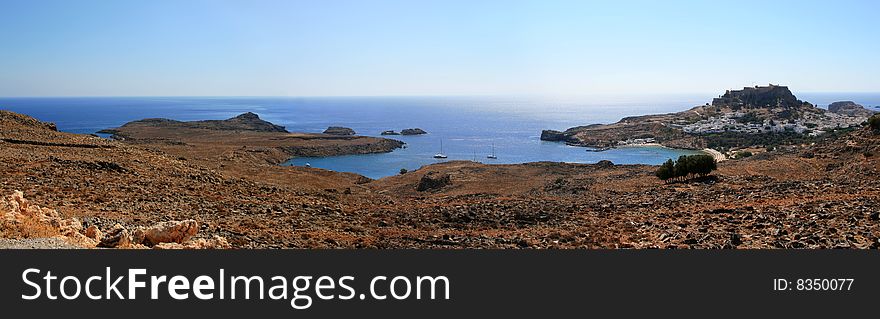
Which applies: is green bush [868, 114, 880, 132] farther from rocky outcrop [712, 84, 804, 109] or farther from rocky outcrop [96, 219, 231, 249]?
rocky outcrop [712, 84, 804, 109]

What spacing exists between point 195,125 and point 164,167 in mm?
104224

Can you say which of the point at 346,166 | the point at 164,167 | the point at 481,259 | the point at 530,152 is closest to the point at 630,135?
the point at 530,152

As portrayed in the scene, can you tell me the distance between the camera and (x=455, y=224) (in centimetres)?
1692

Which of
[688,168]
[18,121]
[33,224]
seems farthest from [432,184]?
[33,224]

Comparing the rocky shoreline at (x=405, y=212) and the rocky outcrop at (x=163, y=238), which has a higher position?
the rocky outcrop at (x=163, y=238)

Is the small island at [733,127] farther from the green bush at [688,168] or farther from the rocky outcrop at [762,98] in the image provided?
the green bush at [688,168]

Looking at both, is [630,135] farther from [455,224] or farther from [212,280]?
[212,280]

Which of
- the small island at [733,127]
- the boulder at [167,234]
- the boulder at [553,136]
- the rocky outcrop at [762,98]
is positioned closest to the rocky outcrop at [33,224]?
the boulder at [167,234]

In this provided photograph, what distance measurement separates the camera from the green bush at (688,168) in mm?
28078

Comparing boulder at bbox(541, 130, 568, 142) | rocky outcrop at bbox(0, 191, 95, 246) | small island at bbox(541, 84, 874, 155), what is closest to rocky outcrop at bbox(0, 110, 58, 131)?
rocky outcrop at bbox(0, 191, 95, 246)

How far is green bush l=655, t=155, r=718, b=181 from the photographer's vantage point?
28.1 m

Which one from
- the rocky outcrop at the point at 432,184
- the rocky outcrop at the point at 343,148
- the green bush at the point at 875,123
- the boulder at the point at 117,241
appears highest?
the green bush at the point at 875,123

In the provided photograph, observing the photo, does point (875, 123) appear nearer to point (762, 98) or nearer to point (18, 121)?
point (18, 121)

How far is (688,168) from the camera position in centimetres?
2838
